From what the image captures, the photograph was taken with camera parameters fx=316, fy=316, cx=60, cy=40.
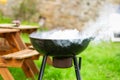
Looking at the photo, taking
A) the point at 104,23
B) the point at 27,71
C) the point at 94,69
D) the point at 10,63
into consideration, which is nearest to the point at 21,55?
the point at 10,63

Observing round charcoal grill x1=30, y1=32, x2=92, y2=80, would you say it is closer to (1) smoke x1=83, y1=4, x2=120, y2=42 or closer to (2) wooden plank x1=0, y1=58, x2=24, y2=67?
(2) wooden plank x1=0, y1=58, x2=24, y2=67

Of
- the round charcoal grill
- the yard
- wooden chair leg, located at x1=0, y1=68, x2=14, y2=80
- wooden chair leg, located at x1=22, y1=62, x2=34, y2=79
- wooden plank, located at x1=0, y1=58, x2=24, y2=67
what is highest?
the round charcoal grill

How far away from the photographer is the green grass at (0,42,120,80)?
4.67m

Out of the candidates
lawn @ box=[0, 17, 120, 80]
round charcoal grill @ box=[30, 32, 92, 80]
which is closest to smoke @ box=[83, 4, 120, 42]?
lawn @ box=[0, 17, 120, 80]

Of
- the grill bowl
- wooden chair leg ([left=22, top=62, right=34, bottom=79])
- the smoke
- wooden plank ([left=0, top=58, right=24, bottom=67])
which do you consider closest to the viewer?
the grill bowl

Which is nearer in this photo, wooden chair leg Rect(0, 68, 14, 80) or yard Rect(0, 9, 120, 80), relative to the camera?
wooden chair leg Rect(0, 68, 14, 80)

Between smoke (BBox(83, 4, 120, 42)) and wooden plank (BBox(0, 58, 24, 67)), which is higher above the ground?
wooden plank (BBox(0, 58, 24, 67))

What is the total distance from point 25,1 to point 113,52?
3.48 metres

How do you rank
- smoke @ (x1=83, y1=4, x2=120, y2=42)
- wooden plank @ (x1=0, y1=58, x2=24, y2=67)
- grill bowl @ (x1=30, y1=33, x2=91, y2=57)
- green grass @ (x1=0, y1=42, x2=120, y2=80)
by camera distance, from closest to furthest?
1. grill bowl @ (x1=30, y1=33, x2=91, y2=57)
2. wooden plank @ (x1=0, y1=58, x2=24, y2=67)
3. green grass @ (x1=0, y1=42, x2=120, y2=80)
4. smoke @ (x1=83, y1=4, x2=120, y2=42)

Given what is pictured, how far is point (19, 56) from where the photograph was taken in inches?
149

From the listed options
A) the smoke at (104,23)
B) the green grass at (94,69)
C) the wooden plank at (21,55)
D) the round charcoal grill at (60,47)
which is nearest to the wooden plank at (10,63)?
the wooden plank at (21,55)

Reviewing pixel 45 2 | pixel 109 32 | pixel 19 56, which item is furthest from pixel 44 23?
pixel 19 56

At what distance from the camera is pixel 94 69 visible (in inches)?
202

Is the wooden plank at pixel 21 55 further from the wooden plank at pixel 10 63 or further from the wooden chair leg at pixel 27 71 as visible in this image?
the wooden chair leg at pixel 27 71
